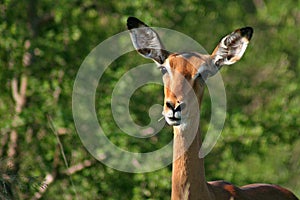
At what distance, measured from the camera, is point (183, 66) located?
761cm

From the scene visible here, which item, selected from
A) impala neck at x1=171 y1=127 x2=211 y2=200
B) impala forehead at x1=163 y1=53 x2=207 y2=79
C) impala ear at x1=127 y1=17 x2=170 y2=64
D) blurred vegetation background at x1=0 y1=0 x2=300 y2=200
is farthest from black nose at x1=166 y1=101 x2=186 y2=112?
blurred vegetation background at x1=0 y1=0 x2=300 y2=200

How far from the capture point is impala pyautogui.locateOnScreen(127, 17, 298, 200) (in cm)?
732

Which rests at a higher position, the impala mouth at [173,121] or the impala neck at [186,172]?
the impala mouth at [173,121]

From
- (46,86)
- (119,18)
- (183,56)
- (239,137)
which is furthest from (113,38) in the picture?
(183,56)

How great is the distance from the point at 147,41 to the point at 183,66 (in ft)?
2.30

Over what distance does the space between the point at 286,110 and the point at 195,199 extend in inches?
248

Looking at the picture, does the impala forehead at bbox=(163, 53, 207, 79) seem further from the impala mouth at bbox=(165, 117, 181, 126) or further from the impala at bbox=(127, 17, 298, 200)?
the impala mouth at bbox=(165, 117, 181, 126)

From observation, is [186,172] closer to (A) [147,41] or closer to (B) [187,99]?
(B) [187,99]

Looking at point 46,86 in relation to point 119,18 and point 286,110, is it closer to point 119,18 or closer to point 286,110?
point 119,18

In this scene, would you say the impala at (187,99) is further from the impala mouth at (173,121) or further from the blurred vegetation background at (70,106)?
the blurred vegetation background at (70,106)

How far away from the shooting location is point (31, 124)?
12.8 metres

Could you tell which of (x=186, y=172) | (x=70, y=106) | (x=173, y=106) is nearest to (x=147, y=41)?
(x=173, y=106)

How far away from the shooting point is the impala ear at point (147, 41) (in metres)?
8.02

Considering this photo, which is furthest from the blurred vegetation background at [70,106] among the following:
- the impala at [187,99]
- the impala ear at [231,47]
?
the impala ear at [231,47]
